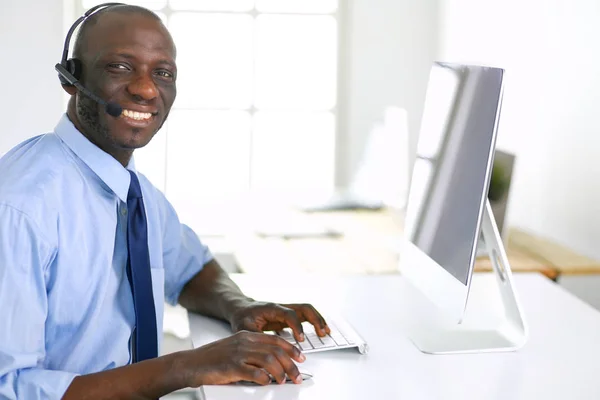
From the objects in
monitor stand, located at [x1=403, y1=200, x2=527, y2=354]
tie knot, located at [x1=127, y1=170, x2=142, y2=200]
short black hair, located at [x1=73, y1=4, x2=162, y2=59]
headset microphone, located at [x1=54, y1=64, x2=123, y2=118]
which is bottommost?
monitor stand, located at [x1=403, y1=200, x2=527, y2=354]

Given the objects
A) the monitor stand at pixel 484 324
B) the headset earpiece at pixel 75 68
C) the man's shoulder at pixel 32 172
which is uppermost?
the headset earpiece at pixel 75 68

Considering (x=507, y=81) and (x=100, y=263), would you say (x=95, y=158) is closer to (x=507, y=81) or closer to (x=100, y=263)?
(x=100, y=263)

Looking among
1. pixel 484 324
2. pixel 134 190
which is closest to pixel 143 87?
pixel 134 190

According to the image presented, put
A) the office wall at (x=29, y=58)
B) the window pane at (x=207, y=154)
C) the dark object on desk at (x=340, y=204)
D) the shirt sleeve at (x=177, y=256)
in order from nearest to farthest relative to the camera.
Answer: the shirt sleeve at (x=177, y=256) → the dark object on desk at (x=340, y=204) → the office wall at (x=29, y=58) → the window pane at (x=207, y=154)

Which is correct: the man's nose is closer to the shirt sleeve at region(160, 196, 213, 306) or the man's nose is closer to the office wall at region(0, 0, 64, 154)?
the shirt sleeve at region(160, 196, 213, 306)

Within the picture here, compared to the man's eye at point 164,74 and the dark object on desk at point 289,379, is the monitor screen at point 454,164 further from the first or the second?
the man's eye at point 164,74

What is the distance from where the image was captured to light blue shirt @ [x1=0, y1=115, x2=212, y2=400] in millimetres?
1176

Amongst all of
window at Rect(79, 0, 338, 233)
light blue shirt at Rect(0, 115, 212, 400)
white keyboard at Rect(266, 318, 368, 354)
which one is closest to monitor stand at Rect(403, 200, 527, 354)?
white keyboard at Rect(266, 318, 368, 354)

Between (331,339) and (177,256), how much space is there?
16.3 inches

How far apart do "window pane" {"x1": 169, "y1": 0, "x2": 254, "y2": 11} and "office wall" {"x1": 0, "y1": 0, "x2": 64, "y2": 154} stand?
50cm

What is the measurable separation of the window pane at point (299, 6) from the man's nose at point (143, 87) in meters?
2.75

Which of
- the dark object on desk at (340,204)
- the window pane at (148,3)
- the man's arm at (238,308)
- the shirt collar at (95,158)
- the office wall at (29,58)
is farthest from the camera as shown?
the window pane at (148,3)

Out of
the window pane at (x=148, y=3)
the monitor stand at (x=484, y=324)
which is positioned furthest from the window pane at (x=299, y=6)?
the monitor stand at (x=484, y=324)

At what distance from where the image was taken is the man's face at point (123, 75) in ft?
4.45
